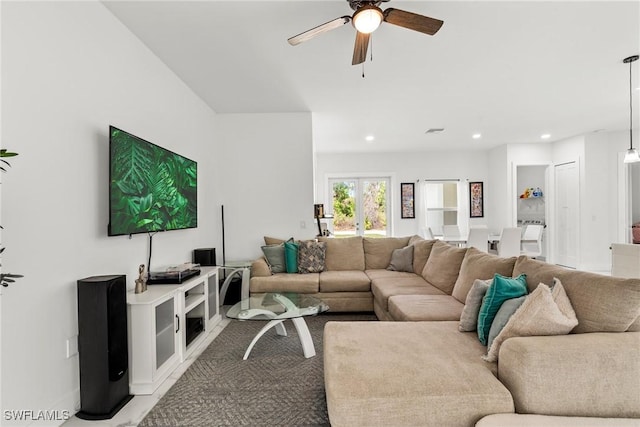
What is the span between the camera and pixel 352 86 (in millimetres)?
3838

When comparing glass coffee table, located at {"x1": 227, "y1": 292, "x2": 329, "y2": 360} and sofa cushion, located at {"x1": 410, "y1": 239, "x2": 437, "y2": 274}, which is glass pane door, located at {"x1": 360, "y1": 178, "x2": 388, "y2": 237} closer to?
sofa cushion, located at {"x1": 410, "y1": 239, "x2": 437, "y2": 274}

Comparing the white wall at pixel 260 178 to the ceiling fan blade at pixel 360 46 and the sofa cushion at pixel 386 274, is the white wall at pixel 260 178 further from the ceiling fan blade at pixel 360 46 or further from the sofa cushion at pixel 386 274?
the ceiling fan blade at pixel 360 46

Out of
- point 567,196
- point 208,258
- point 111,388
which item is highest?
point 567,196

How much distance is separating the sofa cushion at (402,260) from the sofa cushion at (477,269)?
3.95 feet

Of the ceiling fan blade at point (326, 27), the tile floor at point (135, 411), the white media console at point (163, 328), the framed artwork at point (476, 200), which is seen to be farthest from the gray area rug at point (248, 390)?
the framed artwork at point (476, 200)

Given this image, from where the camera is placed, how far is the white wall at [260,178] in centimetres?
487

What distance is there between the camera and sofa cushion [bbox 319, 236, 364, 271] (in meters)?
4.48

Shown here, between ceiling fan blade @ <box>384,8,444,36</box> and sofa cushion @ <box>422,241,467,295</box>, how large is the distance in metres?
2.03

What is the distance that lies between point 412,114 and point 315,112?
1.48 metres

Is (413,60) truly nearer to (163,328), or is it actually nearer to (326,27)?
(326,27)

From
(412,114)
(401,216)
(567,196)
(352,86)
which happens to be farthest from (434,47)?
(567,196)

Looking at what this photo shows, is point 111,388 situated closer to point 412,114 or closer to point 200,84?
point 200,84

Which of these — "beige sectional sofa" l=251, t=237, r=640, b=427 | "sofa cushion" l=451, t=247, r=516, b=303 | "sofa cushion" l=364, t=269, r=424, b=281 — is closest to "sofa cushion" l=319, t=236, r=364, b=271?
"sofa cushion" l=364, t=269, r=424, b=281

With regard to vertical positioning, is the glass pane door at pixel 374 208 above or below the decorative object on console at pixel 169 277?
above
